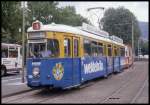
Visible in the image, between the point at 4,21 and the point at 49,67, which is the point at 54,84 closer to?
the point at 49,67

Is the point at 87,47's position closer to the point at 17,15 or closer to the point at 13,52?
the point at 13,52

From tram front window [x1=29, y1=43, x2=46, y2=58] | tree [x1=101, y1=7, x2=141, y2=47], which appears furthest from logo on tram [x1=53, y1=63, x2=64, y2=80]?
tree [x1=101, y1=7, x2=141, y2=47]

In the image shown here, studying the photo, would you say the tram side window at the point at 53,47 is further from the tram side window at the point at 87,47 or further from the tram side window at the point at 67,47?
the tram side window at the point at 87,47

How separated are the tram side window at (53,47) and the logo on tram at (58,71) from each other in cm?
45

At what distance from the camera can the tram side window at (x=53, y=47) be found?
695 inches

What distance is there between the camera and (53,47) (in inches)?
698

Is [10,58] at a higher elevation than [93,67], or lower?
higher

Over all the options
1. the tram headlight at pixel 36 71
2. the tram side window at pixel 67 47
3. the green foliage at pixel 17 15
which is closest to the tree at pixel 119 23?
the green foliage at pixel 17 15

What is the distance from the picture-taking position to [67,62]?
1822 cm

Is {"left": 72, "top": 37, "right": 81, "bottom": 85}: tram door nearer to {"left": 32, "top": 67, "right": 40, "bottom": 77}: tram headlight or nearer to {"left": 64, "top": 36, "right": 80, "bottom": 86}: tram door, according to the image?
{"left": 64, "top": 36, "right": 80, "bottom": 86}: tram door

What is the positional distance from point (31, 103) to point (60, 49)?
3503 mm

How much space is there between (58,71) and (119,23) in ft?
205

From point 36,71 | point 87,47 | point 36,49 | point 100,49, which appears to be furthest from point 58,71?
point 100,49

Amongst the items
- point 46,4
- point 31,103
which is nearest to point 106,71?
point 31,103
